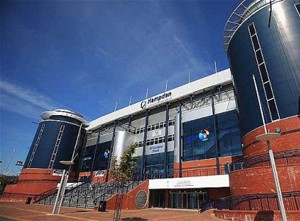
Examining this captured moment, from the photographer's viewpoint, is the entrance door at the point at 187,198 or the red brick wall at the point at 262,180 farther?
the entrance door at the point at 187,198

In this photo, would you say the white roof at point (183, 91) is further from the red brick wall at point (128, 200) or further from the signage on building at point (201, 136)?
the red brick wall at point (128, 200)

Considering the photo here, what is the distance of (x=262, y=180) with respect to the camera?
16172mm

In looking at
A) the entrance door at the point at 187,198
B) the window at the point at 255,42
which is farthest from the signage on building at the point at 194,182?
the window at the point at 255,42

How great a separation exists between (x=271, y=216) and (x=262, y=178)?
3.46 meters

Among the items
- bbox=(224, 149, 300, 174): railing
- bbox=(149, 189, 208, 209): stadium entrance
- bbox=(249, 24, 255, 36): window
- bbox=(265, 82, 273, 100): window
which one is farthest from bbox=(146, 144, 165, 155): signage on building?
bbox=(249, 24, 255, 36): window

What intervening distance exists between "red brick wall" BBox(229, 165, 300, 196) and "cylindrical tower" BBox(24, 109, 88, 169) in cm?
3965

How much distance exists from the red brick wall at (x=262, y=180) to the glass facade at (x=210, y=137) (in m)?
12.5

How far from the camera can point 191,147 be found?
118 ft

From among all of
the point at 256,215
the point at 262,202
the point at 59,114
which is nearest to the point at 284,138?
the point at 262,202

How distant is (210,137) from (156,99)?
54.8 ft

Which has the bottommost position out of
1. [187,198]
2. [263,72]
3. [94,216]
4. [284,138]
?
[94,216]

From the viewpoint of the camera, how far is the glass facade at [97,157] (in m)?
51.1

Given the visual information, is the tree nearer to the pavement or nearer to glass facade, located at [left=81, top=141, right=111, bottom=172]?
the pavement

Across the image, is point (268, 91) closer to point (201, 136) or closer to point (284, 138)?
point (284, 138)
